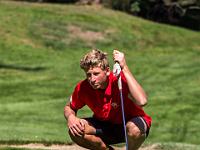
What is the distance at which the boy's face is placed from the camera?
21.6 ft

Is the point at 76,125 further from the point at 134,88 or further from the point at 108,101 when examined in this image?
the point at 134,88

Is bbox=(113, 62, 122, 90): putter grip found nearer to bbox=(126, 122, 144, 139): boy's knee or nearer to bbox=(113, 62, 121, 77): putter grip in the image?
bbox=(113, 62, 121, 77): putter grip

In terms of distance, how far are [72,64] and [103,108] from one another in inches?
774

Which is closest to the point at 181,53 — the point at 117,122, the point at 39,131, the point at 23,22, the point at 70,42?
the point at 70,42

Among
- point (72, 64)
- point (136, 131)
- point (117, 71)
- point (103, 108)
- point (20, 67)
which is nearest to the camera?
point (117, 71)

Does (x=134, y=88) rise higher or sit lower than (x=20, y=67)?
higher

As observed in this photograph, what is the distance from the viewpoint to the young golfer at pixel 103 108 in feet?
21.6

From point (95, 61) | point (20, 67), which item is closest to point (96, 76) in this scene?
point (95, 61)

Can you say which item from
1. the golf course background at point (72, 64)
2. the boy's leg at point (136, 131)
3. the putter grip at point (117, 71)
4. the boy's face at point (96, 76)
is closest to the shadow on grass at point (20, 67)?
the golf course background at point (72, 64)

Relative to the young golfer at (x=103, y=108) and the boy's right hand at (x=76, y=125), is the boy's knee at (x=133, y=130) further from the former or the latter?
the boy's right hand at (x=76, y=125)

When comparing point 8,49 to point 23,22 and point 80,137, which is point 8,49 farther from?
point 80,137

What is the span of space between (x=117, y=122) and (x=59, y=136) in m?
5.97

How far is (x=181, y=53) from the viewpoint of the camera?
3111 centimetres

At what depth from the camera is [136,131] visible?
6.81 metres
